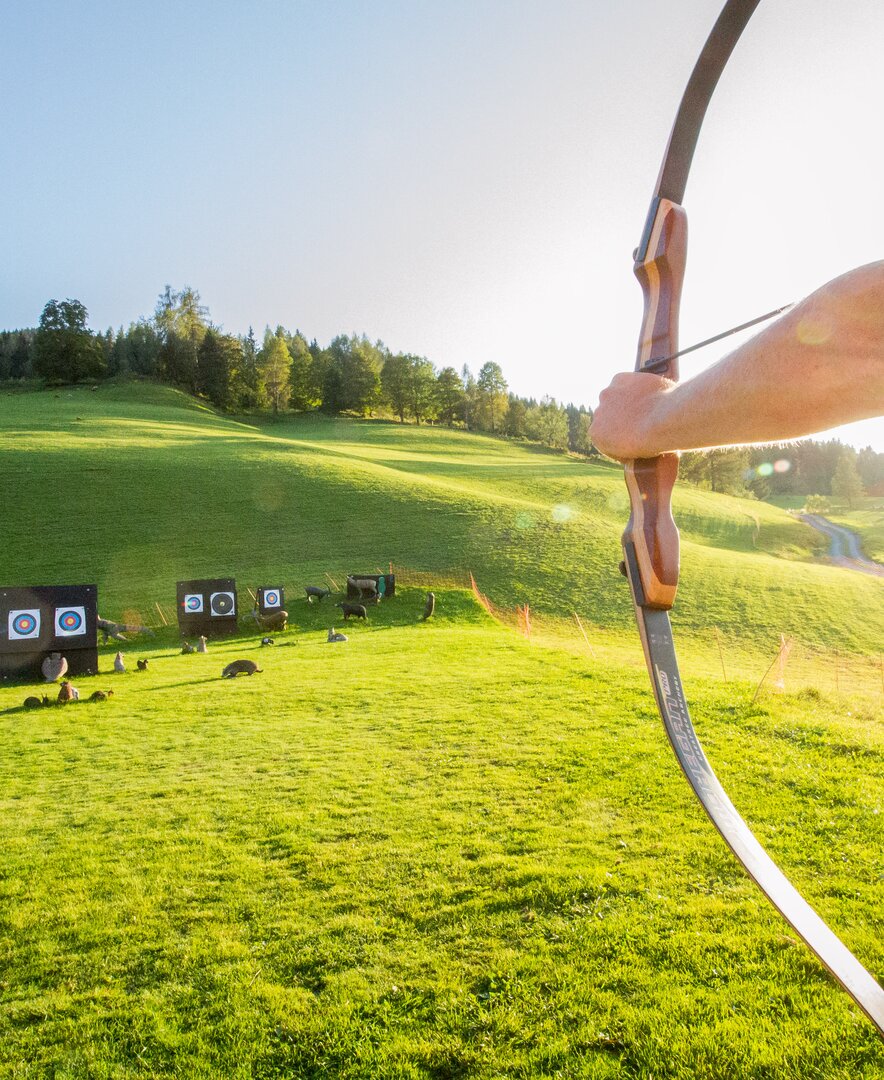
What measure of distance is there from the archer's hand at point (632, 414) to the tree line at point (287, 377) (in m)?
68.0

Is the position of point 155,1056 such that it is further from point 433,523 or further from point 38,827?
point 433,523

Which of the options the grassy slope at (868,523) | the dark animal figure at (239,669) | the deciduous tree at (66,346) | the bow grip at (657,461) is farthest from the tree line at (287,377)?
the bow grip at (657,461)

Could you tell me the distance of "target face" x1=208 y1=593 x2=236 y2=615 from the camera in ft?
57.3

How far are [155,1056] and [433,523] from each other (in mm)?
26968

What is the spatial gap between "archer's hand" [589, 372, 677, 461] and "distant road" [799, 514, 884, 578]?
1377 inches

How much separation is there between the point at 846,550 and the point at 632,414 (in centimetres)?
4720

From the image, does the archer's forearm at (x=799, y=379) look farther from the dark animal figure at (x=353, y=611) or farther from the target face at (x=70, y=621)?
the dark animal figure at (x=353, y=611)

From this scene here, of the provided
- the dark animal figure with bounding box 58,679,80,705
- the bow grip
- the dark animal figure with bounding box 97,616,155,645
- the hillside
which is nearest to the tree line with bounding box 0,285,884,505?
the hillside

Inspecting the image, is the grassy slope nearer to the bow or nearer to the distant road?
the distant road

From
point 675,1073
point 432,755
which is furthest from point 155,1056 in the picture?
point 432,755

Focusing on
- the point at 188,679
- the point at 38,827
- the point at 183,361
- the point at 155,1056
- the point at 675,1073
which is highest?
the point at 183,361

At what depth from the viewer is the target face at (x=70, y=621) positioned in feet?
40.2

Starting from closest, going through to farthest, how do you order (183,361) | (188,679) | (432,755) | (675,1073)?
(675,1073) < (432,755) < (188,679) < (183,361)

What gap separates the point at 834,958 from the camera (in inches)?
38.1
